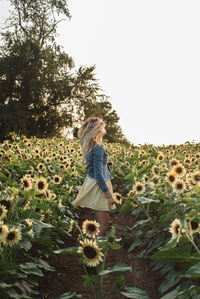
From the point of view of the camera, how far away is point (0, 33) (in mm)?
28594

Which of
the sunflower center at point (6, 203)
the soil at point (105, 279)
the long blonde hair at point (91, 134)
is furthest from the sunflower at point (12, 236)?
the long blonde hair at point (91, 134)

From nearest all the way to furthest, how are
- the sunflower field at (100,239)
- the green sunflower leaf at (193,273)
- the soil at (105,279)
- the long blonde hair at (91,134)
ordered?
1. the green sunflower leaf at (193,273)
2. the sunflower field at (100,239)
3. the soil at (105,279)
4. the long blonde hair at (91,134)

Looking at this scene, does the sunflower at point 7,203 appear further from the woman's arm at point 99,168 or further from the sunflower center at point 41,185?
the woman's arm at point 99,168

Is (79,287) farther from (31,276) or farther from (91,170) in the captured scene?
(91,170)

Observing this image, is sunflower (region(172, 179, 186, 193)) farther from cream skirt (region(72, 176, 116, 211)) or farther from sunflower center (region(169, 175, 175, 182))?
cream skirt (region(72, 176, 116, 211))

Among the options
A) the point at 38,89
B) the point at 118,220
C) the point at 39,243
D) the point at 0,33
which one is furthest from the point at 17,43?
the point at 39,243

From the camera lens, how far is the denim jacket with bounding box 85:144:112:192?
4465 mm

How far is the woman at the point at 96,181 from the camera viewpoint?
4.50m

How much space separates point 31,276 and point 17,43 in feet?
88.8

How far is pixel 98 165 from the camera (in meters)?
4.52

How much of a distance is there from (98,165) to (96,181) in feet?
0.72

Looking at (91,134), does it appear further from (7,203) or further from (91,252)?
(91,252)

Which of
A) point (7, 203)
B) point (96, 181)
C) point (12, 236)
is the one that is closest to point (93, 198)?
point (96, 181)

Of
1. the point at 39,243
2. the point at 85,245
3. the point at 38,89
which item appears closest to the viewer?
the point at 85,245
